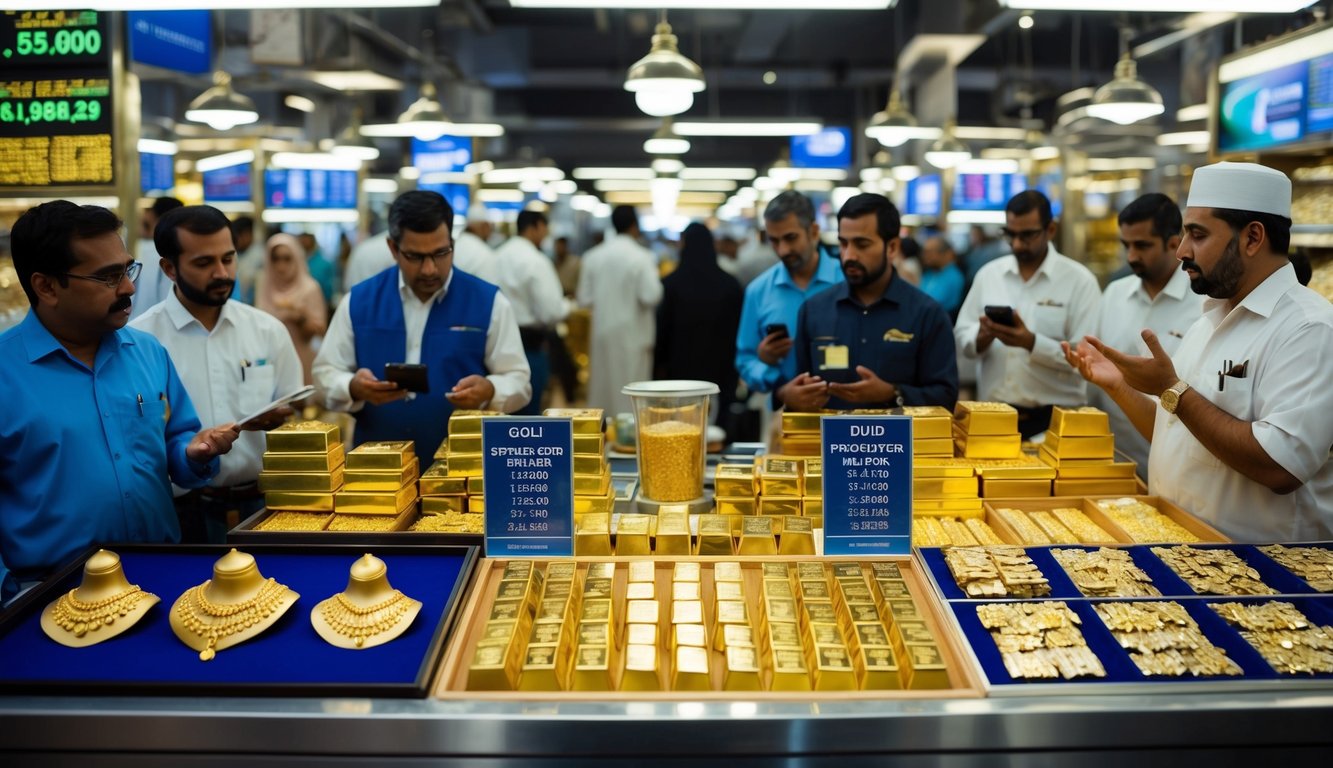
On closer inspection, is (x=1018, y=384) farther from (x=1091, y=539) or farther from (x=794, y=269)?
(x=1091, y=539)

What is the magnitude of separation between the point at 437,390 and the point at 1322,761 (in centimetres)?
312

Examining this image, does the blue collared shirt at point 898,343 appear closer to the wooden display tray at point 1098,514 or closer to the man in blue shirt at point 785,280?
the man in blue shirt at point 785,280

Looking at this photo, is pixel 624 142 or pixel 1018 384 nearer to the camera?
pixel 1018 384

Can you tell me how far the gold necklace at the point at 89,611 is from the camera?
6.47 ft

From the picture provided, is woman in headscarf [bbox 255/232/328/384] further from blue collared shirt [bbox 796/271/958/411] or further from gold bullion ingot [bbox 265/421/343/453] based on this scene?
gold bullion ingot [bbox 265/421/343/453]

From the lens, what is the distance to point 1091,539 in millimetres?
2562

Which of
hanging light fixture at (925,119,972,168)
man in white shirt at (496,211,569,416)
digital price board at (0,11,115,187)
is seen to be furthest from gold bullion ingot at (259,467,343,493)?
hanging light fixture at (925,119,972,168)

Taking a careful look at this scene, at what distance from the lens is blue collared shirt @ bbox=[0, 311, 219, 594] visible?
7.88 ft

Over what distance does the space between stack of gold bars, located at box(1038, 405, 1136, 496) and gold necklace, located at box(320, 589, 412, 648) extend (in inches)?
78.1

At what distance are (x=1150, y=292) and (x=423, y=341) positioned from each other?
3.30 m

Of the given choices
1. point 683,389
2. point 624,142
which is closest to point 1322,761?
point 683,389

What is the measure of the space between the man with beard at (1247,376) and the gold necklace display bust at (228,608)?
7.36ft

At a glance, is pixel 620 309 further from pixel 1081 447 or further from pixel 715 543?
pixel 715 543

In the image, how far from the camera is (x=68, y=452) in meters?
2.44
